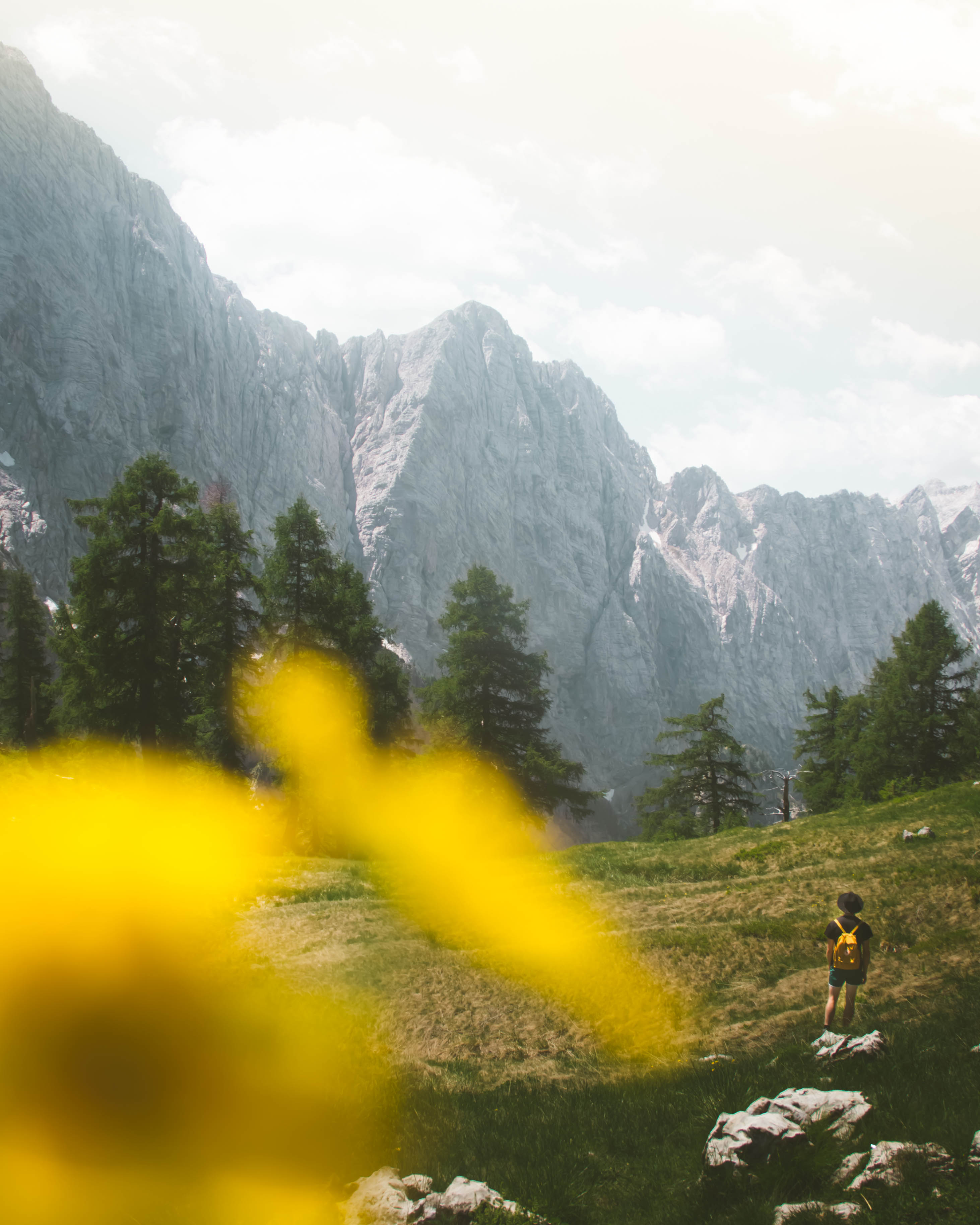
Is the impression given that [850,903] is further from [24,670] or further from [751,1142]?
[24,670]

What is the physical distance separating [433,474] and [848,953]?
387 ft

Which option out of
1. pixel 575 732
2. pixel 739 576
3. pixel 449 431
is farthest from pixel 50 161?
pixel 739 576

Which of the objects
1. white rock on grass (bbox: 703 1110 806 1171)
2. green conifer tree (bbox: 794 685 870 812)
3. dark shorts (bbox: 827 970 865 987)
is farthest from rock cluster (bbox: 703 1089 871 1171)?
green conifer tree (bbox: 794 685 870 812)

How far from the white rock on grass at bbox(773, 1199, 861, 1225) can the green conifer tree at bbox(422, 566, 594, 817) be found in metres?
22.6

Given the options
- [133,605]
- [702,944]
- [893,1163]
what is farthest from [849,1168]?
[133,605]

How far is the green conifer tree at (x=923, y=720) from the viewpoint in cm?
3391

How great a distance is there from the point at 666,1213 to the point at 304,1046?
5.67 metres

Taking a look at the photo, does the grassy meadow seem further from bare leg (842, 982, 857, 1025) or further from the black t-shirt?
the black t-shirt

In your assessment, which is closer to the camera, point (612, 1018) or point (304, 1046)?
point (304, 1046)

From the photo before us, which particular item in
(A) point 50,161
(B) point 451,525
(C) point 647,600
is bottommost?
(C) point 647,600

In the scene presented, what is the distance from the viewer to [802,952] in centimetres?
1137

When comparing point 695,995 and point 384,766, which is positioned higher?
point 384,766

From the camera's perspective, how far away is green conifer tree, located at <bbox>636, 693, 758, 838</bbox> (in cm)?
3509

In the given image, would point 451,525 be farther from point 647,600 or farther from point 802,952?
point 802,952
